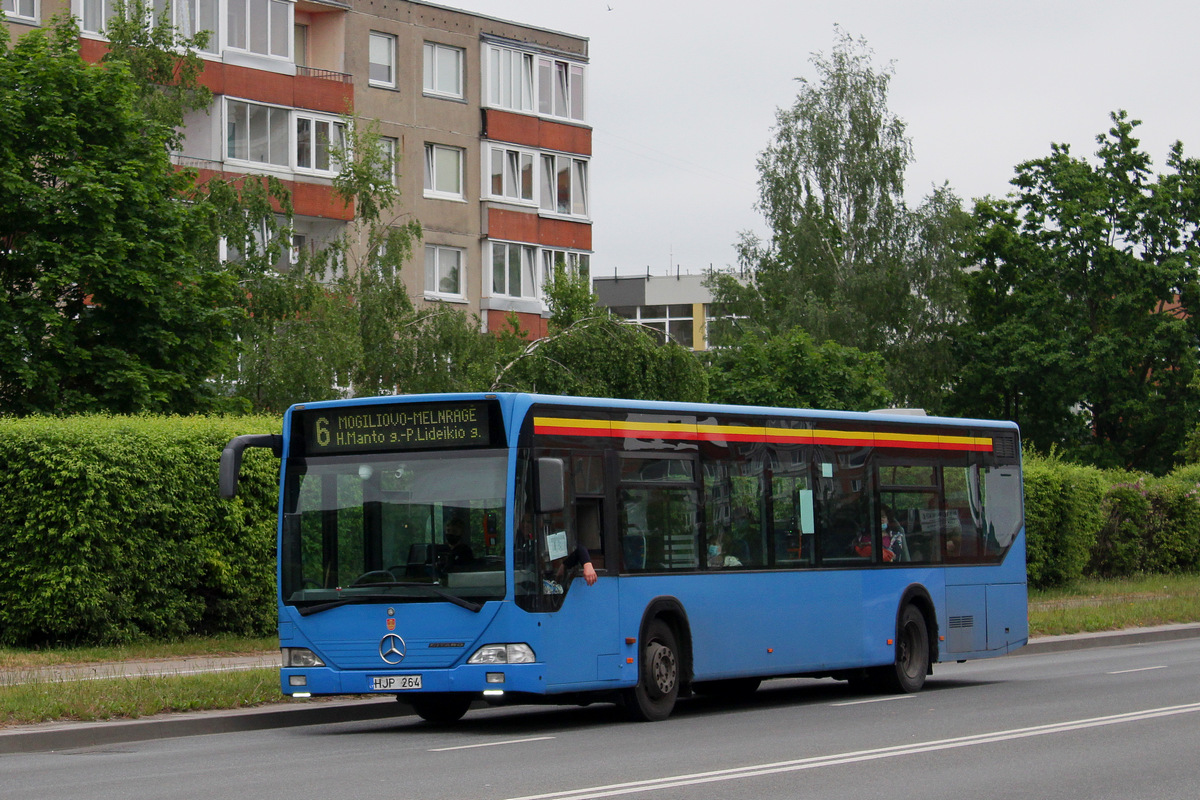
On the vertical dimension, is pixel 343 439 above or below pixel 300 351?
below

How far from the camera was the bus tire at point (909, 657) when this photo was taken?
18062 mm

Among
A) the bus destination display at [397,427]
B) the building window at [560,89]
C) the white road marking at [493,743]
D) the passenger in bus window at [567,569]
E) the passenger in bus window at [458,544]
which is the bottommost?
the white road marking at [493,743]

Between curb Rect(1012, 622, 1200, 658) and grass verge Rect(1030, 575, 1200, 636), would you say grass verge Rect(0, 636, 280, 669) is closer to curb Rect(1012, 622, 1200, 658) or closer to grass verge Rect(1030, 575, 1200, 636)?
curb Rect(1012, 622, 1200, 658)

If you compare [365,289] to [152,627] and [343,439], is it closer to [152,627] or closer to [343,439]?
[152,627]

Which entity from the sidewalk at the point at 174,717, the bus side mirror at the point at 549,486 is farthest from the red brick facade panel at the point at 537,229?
A: the bus side mirror at the point at 549,486

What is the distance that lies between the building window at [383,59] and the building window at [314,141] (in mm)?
3611

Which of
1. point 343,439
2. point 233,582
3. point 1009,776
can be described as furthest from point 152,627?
point 1009,776

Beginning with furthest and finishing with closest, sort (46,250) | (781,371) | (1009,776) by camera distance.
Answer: (781,371) < (46,250) < (1009,776)

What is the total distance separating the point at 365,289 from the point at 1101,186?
33.3 meters

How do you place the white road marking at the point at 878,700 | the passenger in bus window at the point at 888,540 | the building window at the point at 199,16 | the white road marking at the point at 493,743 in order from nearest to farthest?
the white road marking at the point at 493,743 < the white road marking at the point at 878,700 < the passenger in bus window at the point at 888,540 < the building window at the point at 199,16

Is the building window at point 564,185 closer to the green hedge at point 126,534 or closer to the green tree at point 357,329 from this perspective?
the green tree at point 357,329

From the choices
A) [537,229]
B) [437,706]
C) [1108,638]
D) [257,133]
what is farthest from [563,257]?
[437,706]

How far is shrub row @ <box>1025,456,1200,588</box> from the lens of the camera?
36906 mm

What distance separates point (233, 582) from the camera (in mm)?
22406
